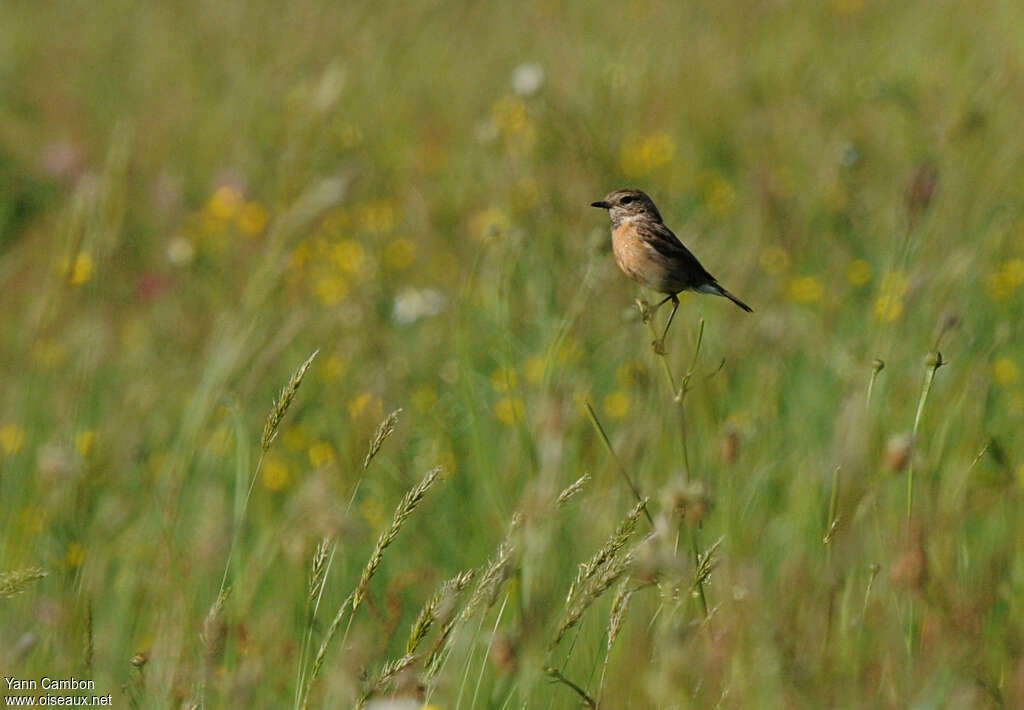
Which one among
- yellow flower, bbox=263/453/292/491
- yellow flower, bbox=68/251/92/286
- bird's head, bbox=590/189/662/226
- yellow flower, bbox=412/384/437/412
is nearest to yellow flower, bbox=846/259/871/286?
bird's head, bbox=590/189/662/226

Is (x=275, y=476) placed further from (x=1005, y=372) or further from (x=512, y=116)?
(x=512, y=116)

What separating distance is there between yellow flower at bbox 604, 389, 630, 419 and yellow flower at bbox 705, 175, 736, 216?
1.78m

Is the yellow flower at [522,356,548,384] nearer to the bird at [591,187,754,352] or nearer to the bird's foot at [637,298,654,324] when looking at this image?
the bird at [591,187,754,352]

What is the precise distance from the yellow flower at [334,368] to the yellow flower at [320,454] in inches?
9.6

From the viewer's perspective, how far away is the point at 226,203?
19.9 ft

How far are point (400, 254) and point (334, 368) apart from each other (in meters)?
1.52

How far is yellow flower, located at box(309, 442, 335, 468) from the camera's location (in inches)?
148

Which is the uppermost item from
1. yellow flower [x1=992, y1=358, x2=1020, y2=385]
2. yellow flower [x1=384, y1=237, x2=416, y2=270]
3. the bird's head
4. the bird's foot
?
the bird's foot

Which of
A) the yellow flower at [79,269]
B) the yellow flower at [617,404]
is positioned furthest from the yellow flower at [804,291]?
the yellow flower at [79,269]

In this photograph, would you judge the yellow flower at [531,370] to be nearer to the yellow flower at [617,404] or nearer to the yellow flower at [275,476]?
the yellow flower at [617,404]

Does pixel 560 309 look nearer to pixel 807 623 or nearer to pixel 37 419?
pixel 37 419

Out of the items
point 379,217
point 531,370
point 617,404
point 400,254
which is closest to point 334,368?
point 531,370

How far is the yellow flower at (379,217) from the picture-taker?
4.77 m

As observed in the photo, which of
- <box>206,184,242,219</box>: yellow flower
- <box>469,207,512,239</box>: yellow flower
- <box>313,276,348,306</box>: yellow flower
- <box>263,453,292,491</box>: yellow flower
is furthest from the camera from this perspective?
<box>206,184,242,219</box>: yellow flower
